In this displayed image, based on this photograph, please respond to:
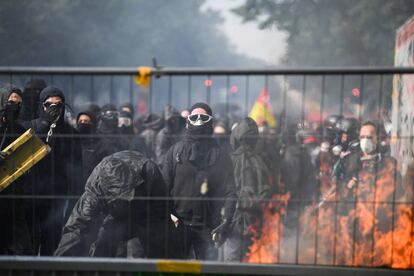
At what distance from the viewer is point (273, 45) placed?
22.8 m

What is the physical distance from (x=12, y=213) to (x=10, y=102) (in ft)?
3.57

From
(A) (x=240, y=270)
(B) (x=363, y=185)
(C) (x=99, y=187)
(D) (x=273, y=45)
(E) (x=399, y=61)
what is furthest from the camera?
(D) (x=273, y=45)

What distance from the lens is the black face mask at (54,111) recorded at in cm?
507

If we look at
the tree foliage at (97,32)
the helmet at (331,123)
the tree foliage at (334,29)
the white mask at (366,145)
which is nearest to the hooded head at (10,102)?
the helmet at (331,123)

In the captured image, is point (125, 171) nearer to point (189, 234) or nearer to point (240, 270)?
point (189, 234)

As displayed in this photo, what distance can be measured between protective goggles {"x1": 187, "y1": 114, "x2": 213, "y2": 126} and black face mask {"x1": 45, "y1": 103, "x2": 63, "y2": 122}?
1.05 meters

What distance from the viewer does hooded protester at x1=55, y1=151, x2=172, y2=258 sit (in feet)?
14.5

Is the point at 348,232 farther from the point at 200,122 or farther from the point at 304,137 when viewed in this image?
the point at 200,122

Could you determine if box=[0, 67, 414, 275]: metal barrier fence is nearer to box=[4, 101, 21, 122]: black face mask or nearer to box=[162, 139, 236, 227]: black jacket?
box=[162, 139, 236, 227]: black jacket

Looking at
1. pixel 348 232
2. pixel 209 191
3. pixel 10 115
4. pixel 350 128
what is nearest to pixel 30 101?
pixel 10 115

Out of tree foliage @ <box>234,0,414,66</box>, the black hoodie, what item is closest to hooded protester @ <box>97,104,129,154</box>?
the black hoodie

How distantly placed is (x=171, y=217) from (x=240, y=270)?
92 cm

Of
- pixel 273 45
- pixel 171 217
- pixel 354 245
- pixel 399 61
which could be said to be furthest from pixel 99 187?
pixel 273 45

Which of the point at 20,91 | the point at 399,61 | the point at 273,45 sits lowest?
the point at 20,91
